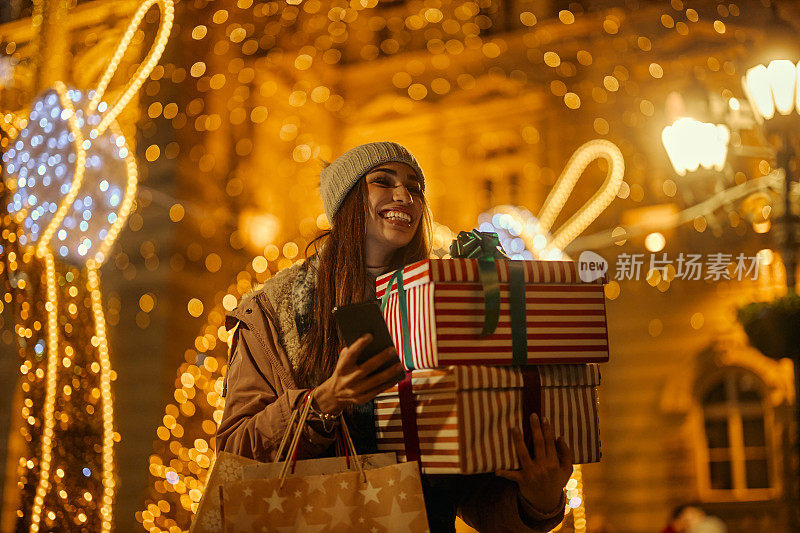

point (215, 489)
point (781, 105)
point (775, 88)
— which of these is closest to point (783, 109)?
point (781, 105)

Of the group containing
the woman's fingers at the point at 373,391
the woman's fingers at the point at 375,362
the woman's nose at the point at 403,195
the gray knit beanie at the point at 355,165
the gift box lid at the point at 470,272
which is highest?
the gray knit beanie at the point at 355,165

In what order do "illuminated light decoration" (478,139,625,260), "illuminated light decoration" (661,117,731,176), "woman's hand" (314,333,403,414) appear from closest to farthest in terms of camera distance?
"woman's hand" (314,333,403,414)
"illuminated light decoration" (661,117,731,176)
"illuminated light decoration" (478,139,625,260)

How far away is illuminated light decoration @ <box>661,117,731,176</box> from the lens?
18.2 ft

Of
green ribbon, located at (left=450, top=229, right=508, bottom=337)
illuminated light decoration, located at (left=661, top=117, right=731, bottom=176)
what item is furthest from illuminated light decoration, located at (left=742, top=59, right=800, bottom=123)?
green ribbon, located at (left=450, top=229, right=508, bottom=337)

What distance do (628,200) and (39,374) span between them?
6.86m

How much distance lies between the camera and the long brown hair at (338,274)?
5.42 ft

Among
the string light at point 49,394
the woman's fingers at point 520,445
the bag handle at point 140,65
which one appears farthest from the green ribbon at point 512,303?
the string light at point 49,394

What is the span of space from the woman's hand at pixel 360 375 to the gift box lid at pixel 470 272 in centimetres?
15

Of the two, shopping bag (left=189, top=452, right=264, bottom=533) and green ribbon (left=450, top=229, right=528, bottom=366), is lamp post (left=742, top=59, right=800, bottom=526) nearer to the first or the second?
green ribbon (left=450, top=229, right=528, bottom=366)

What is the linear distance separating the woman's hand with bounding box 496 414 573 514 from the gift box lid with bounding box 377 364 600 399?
80mm

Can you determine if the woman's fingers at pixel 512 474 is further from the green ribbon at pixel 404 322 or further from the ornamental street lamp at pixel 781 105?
the ornamental street lamp at pixel 781 105

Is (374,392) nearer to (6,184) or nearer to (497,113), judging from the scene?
(6,184)

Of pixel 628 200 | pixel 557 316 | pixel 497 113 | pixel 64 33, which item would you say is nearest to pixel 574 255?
pixel 628 200

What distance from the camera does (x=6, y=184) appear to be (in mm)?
4035
